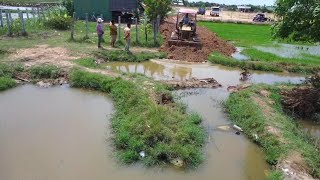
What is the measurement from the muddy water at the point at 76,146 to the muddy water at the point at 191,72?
377 cm

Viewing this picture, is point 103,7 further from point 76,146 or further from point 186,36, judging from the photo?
point 76,146

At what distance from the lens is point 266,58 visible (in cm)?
1966

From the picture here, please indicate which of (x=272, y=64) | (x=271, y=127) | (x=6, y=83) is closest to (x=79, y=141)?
(x=271, y=127)

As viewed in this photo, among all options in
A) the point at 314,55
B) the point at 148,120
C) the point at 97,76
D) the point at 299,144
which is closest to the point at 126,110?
the point at 148,120

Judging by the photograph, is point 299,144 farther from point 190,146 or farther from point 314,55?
point 314,55

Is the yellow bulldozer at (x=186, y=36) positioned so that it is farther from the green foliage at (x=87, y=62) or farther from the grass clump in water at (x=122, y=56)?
the green foliage at (x=87, y=62)

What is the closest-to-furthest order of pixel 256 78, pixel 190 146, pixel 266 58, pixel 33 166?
pixel 33 166, pixel 190 146, pixel 256 78, pixel 266 58

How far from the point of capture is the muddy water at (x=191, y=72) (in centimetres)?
1555

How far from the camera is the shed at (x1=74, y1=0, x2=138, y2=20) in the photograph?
31812 millimetres

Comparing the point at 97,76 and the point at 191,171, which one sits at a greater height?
the point at 97,76

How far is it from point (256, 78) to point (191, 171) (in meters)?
9.46

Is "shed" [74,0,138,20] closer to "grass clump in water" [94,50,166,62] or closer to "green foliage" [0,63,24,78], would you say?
"grass clump in water" [94,50,166,62]

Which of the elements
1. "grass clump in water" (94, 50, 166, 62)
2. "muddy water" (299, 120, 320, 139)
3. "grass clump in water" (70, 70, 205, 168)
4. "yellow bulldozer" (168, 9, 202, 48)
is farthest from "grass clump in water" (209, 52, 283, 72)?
"grass clump in water" (70, 70, 205, 168)

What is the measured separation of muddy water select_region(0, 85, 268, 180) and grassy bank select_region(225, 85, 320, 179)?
381 millimetres
